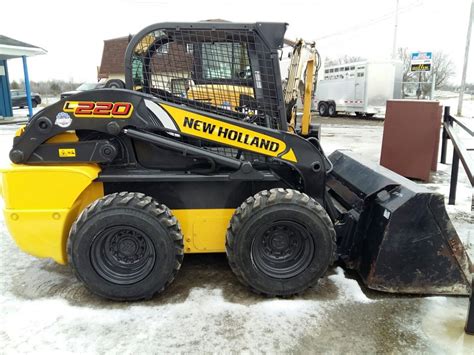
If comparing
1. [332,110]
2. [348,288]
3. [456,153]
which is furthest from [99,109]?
[332,110]

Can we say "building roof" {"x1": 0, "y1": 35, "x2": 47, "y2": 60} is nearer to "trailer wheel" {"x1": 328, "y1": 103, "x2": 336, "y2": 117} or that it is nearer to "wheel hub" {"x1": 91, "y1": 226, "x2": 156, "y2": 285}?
"trailer wheel" {"x1": 328, "y1": 103, "x2": 336, "y2": 117}

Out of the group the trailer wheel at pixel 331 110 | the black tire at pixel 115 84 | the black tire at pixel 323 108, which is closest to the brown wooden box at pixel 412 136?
the black tire at pixel 115 84

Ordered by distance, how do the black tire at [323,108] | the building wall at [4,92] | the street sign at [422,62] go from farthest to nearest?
the black tire at [323,108] → the building wall at [4,92] → the street sign at [422,62]

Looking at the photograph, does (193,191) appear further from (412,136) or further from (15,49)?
(15,49)

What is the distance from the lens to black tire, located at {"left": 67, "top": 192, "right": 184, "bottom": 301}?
336 cm

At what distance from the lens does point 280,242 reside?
361 centimetres

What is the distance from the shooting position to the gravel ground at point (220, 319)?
A: 2941 mm

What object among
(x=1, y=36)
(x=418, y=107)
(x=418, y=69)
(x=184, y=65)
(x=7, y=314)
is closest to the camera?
(x=7, y=314)

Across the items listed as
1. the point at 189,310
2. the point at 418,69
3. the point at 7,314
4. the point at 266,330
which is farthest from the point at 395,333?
the point at 418,69

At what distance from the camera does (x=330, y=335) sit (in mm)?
3062

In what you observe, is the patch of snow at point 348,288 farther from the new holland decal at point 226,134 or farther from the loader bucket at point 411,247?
Result: the new holland decal at point 226,134

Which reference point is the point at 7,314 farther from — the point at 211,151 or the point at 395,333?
the point at 395,333

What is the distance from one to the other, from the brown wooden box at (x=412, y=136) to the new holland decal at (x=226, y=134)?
4766mm

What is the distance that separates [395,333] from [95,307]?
2.39m
